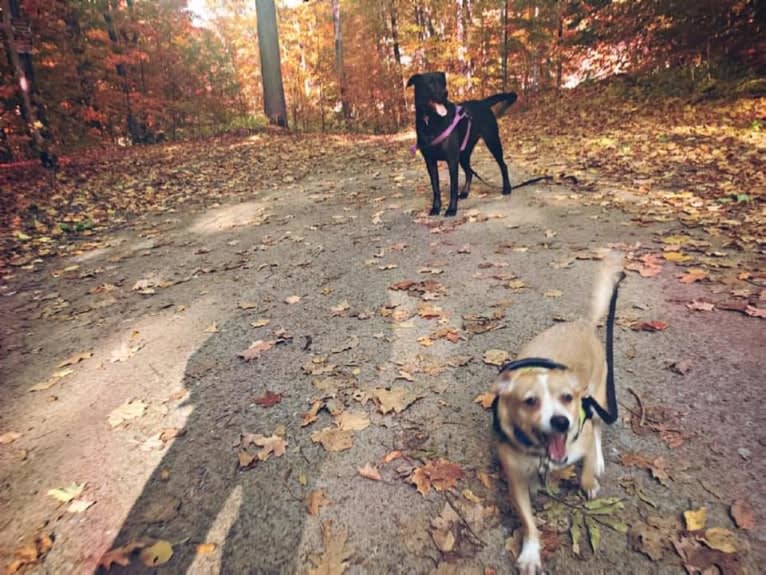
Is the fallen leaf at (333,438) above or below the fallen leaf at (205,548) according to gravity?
above

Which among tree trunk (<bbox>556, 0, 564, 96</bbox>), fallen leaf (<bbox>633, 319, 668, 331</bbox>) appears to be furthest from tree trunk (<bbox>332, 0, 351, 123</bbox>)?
fallen leaf (<bbox>633, 319, 668, 331</bbox>)

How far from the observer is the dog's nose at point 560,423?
5.80 feet

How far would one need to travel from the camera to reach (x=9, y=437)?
2.82m

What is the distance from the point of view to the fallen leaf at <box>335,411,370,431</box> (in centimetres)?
255

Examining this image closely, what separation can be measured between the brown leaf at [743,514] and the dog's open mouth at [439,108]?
188 inches

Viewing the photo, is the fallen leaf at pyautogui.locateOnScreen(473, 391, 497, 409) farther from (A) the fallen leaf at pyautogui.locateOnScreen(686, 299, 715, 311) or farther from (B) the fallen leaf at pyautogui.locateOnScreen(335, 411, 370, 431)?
(A) the fallen leaf at pyautogui.locateOnScreen(686, 299, 715, 311)

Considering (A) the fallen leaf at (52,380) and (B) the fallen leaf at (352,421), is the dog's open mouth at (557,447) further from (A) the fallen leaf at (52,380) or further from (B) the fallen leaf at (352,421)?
(A) the fallen leaf at (52,380)

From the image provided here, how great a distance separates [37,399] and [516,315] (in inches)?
141

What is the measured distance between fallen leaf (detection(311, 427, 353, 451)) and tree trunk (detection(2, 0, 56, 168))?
10975mm

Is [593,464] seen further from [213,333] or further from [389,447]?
[213,333]

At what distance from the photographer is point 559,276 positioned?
13.1 feet

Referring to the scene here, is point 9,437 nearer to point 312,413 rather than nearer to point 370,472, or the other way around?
point 312,413

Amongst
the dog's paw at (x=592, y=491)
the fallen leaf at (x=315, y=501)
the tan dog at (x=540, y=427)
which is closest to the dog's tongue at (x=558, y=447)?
the tan dog at (x=540, y=427)

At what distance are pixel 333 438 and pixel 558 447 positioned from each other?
1.21 m
